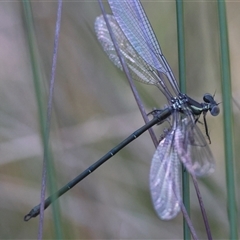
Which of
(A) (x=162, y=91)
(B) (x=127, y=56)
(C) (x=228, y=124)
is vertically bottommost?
(C) (x=228, y=124)

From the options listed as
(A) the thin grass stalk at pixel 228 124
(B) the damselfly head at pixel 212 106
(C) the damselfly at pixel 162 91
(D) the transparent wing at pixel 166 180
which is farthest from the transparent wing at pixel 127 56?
(A) the thin grass stalk at pixel 228 124

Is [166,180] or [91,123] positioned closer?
[166,180]

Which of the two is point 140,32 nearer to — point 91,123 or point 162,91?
point 162,91

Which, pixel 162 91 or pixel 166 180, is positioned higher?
pixel 162 91

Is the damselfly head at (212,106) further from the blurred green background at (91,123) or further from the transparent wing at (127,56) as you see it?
the blurred green background at (91,123)

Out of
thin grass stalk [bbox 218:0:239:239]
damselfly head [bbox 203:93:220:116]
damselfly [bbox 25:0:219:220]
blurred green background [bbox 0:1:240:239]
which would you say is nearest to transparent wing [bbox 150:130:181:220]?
damselfly [bbox 25:0:219:220]

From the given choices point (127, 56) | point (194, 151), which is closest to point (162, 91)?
point (127, 56)

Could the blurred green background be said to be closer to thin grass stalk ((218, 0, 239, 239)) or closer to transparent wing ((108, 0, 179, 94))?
transparent wing ((108, 0, 179, 94))

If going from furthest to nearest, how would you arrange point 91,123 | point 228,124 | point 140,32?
point 91,123 < point 140,32 < point 228,124
